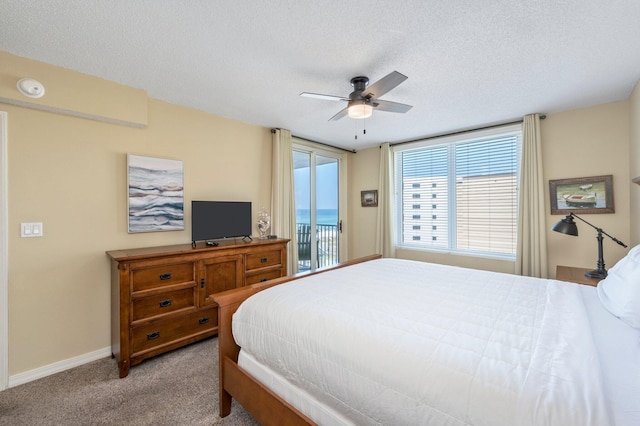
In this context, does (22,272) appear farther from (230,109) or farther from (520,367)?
(520,367)

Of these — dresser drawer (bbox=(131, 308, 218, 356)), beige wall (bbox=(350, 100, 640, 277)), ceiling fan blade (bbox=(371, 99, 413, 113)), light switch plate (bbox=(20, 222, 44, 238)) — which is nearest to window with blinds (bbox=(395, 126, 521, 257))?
beige wall (bbox=(350, 100, 640, 277))

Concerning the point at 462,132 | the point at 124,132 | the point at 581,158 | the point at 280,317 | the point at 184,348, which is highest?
the point at 462,132

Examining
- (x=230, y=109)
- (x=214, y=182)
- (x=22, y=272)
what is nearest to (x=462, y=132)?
(x=230, y=109)

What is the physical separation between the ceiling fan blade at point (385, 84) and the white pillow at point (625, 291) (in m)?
1.67

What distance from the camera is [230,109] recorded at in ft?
10.2

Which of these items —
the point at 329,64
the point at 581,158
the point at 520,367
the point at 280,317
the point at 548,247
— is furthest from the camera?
the point at 548,247

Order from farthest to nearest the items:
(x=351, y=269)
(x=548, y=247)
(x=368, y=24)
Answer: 1. (x=548, y=247)
2. (x=351, y=269)
3. (x=368, y=24)

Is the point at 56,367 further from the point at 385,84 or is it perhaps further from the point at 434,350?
the point at 385,84

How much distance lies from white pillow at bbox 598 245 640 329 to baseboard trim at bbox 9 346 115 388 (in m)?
3.75

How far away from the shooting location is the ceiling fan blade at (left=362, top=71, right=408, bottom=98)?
1836 mm

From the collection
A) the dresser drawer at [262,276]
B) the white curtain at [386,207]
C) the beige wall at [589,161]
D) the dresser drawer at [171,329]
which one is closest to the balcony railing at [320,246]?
the white curtain at [386,207]

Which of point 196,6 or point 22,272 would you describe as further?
point 22,272

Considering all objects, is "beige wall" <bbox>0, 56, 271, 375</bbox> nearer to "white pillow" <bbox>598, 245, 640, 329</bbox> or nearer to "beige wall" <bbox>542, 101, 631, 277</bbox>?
"white pillow" <bbox>598, 245, 640, 329</bbox>

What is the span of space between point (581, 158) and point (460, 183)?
1.30 metres
